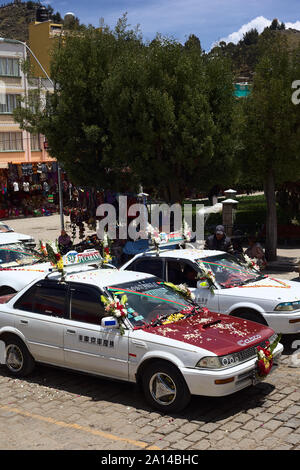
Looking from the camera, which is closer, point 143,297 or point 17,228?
point 143,297

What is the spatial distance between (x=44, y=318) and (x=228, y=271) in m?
3.51

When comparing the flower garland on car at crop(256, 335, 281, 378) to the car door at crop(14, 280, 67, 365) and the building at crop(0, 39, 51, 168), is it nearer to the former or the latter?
the car door at crop(14, 280, 67, 365)

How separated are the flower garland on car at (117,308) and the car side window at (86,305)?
231 millimetres

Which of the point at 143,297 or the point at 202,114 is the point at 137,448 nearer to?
the point at 143,297

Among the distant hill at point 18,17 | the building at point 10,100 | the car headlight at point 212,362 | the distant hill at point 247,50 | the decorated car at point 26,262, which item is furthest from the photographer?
the distant hill at point 18,17

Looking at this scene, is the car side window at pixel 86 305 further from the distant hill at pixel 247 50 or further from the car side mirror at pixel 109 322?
the distant hill at pixel 247 50

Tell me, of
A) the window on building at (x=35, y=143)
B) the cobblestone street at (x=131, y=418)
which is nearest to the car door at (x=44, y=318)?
the cobblestone street at (x=131, y=418)

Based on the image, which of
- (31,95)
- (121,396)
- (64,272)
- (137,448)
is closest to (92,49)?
(31,95)

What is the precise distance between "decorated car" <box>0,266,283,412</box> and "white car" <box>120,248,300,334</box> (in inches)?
47.4

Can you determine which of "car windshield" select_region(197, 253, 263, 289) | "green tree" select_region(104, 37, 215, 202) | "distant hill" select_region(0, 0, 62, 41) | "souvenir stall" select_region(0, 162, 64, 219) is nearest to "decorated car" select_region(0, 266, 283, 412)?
"car windshield" select_region(197, 253, 263, 289)

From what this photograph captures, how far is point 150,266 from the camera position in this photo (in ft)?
33.0

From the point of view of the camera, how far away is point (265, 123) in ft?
51.7

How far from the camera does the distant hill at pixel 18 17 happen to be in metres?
132

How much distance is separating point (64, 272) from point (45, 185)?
94.7ft
